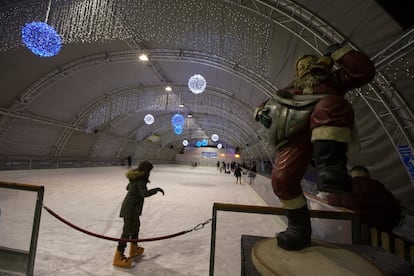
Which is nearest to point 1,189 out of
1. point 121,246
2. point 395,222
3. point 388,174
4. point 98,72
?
point 121,246

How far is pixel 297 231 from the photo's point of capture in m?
1.38

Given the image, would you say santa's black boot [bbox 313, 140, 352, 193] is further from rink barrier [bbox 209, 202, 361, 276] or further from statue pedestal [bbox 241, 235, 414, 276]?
rink barrier [bbox 209, 202, 361, 276]

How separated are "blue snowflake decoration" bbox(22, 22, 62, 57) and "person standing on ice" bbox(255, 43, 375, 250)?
4644 mm

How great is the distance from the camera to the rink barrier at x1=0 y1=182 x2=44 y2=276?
251cm

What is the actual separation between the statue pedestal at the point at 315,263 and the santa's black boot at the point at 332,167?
490 millimetres

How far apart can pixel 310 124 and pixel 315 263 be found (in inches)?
31.7

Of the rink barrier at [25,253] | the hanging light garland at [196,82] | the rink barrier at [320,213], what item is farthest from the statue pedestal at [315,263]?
the hanging light garland at [196,82]

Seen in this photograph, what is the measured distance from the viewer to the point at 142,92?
14.1 metres

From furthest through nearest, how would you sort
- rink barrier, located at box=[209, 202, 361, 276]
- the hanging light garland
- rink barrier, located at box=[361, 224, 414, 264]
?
1. the hanging light garland
2. rink barrier, located at box=[361, 224, 414, 264]
3. rink barrier, located at box=[209, 202, 361, 276]

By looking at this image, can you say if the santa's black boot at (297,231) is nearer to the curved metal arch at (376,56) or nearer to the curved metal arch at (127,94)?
the curved metal arch at (376,56)

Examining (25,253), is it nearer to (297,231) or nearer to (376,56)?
(297,231)

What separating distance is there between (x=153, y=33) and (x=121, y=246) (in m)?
6.47

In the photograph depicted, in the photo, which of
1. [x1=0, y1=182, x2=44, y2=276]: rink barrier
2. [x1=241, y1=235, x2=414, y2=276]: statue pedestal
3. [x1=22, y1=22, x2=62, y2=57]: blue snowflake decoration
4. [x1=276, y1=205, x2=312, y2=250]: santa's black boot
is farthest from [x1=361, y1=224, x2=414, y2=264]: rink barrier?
[x1=22, y1=22, x2=62, y2=57]: blue snowflake decoration

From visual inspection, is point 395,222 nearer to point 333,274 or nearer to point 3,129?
point 333,274
